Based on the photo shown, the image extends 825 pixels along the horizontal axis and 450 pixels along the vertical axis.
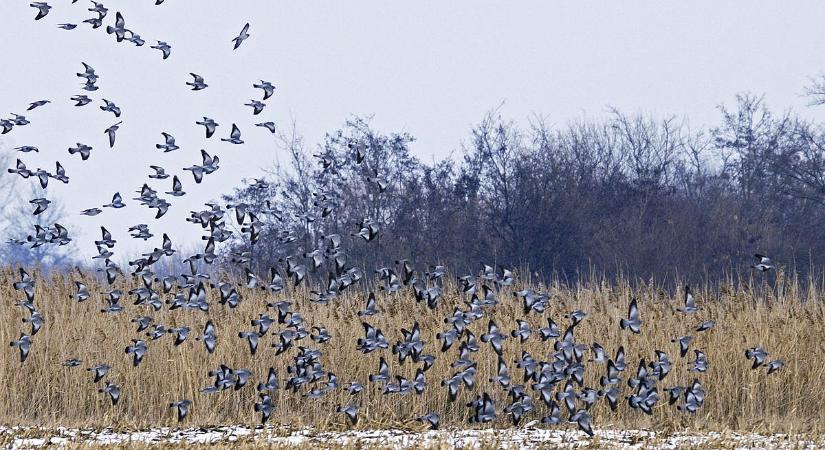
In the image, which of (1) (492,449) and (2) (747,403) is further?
(2) (747,403)

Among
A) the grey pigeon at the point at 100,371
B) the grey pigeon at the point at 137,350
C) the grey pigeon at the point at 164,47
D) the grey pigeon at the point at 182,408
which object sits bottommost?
the grey pigeon at the point at 182,408

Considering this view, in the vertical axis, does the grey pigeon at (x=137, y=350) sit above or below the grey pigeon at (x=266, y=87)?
below

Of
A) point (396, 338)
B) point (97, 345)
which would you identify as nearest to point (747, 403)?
point (396, 338)

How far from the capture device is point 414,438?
24.6 ft

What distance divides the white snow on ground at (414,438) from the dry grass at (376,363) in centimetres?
66

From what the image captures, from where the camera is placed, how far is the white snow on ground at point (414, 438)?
7102 mm

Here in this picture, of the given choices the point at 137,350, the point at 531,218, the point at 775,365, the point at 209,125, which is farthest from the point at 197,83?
the point at 531,218

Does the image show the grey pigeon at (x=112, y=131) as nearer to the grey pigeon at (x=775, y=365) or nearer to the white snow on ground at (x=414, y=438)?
Answer: the white snow on ground at (x=414, y=438)

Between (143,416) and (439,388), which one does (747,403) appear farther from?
(143,416)

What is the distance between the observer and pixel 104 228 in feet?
30.9

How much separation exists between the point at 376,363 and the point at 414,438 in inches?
94.2

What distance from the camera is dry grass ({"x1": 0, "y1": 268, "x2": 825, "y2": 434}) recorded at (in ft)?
30.1

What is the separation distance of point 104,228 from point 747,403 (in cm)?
608

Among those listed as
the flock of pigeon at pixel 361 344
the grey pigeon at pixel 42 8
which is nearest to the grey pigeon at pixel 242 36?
the flock of pigeon at pixel 361 344
